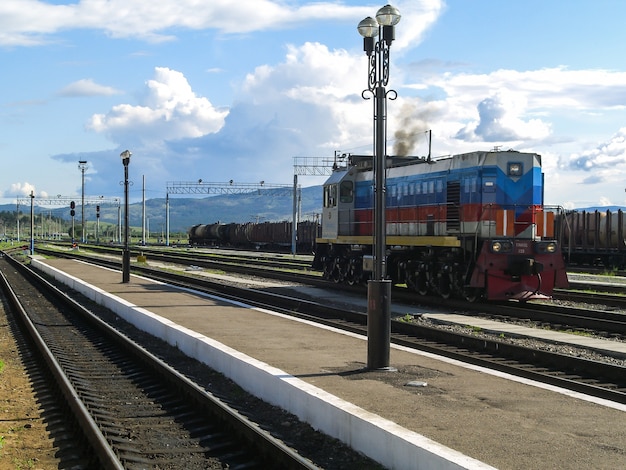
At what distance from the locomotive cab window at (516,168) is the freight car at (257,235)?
124ft

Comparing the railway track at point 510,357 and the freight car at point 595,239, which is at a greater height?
the freight car at point 595,239

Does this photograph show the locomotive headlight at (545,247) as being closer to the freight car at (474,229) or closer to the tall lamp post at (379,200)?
the freight car at (474,229)

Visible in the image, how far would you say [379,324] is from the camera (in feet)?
35.4

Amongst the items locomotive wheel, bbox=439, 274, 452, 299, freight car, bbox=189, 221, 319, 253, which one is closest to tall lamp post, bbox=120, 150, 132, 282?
locomotive wheel, bbox=439, 274, 452, 299

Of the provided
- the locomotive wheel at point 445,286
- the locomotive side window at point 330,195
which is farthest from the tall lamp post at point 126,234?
the locomotive wheel at point 445,286

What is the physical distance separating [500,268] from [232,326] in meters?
7.61

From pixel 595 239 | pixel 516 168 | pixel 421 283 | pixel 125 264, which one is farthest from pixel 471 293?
pixel 595 239

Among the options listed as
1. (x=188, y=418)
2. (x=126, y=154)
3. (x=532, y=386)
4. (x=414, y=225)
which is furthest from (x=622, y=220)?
(x=188, y=418)

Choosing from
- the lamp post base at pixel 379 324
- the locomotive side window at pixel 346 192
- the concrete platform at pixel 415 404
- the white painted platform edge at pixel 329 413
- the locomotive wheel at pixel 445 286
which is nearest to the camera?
the white painted platform edge at pixel 329 413

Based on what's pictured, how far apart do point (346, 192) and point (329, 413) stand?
764 inches

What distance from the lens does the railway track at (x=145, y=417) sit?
24.8ft

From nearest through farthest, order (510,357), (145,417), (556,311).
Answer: (145,417) < (510,357) < (556,311)

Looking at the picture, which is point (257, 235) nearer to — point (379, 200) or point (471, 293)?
point (471, 293)

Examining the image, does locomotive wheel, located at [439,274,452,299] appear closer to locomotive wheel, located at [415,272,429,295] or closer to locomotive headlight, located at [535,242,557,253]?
locomotive wheel, located at [415,272,429,295]
